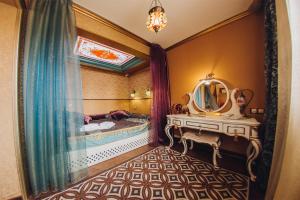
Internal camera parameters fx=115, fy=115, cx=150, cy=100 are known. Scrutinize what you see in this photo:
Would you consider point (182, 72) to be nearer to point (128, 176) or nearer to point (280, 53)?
point (280, 53)

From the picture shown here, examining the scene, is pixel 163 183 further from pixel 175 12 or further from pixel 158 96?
pixel 175 12

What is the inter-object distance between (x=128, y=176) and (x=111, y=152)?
2.54 feet

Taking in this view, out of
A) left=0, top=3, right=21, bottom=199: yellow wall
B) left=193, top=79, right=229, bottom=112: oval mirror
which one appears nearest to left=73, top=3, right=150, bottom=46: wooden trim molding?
left=0, top=3, right=21, bottom=199: yellow wall

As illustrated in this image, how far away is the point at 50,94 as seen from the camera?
1430 mm

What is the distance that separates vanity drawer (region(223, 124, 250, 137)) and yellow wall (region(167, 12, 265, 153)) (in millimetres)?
645

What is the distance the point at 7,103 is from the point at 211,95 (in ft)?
10.4

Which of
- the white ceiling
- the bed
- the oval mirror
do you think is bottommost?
the bed

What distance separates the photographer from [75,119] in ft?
5.14

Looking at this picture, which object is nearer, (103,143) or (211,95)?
(103,143)

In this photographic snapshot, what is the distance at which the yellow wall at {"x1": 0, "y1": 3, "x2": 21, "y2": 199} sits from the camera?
4.14 ft

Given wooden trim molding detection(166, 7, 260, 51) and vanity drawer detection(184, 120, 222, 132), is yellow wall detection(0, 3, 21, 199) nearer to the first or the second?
vanity drawer detection(184, 120, 222, 132)

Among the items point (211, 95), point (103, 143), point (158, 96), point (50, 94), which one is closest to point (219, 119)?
point (211, 95)

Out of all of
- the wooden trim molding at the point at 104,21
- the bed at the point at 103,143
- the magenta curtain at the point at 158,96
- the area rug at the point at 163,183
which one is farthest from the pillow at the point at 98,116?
the wooden trim molding at the point at 104,21

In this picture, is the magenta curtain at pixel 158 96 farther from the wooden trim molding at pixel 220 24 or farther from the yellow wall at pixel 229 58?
the wooden trim molding at pixel 220 24
